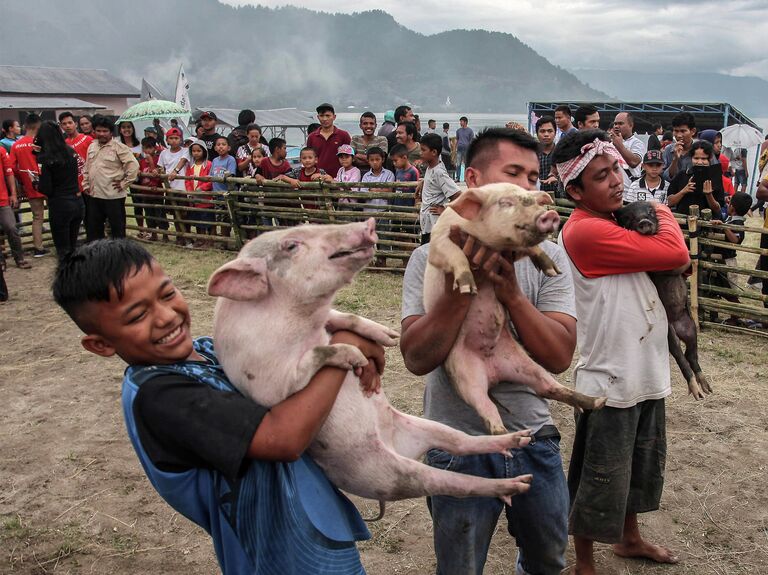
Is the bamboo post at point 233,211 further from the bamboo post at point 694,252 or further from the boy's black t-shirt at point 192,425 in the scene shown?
the boy's black t-shirt at point 192,425

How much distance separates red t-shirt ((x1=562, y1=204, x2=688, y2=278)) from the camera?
2.72m

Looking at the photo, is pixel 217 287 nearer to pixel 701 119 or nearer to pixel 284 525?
pixel 284 525

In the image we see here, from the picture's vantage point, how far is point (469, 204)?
219 cm

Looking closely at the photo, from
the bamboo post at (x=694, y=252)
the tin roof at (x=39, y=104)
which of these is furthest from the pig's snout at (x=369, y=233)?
the tin roof at (x=39, y=104)

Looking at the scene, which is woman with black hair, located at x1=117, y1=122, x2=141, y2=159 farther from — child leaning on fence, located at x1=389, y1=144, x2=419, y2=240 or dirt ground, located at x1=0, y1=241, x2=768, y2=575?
dirt ground, located at x1=0, y1=241, x2=768, y2=575

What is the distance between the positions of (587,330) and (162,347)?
1.92 m

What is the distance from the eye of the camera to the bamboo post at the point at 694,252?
6.50 m

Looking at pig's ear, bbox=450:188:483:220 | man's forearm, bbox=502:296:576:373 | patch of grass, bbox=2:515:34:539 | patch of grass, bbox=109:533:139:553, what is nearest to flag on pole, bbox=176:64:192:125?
patch of grass, bbox=2:515:34:539

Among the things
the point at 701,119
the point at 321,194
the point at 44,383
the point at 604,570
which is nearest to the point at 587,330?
the point at 604,570

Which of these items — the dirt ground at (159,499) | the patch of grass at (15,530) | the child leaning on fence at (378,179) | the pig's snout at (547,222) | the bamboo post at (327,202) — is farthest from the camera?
the bamboo post at (327,202)

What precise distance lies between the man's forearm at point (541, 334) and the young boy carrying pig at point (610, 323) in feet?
2.22

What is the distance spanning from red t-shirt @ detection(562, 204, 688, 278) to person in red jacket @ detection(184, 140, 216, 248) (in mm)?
9056

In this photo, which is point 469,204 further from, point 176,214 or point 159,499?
point 176,214

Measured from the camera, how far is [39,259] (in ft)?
34.4
